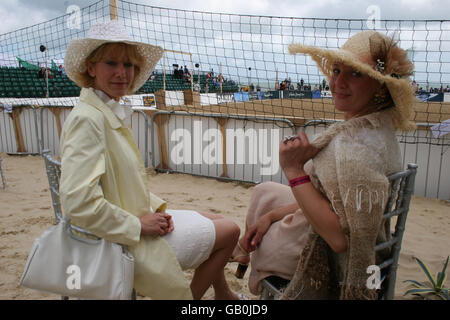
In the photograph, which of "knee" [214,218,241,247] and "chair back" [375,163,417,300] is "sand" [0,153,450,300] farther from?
"chair back" [375,163,417,300]

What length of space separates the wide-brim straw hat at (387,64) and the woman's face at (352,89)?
0.18ft

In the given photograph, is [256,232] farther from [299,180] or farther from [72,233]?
[72,233]

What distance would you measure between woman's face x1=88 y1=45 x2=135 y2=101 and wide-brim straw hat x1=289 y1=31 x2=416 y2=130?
95 cm

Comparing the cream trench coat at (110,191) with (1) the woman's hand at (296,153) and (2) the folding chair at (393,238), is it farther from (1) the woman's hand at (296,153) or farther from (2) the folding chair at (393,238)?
(1) the woman's hand at (296,153)

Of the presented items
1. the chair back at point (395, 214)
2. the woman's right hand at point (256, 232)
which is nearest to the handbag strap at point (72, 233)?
the woman's right hand at point (256, 232)

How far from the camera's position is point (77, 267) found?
1349 mm

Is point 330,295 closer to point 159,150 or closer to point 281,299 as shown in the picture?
point 281,299

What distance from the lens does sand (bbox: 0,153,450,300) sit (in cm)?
271

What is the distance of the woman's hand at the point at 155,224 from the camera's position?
4.78 feet

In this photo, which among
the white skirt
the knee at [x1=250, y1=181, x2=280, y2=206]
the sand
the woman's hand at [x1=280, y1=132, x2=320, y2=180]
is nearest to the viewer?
the woman's hand at [x1=280, y1=132, x2=320, y2=180]

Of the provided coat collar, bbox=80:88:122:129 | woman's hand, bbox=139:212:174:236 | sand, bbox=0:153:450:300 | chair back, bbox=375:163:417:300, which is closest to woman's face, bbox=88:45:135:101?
coat collar, bbox=80:88:122:129
